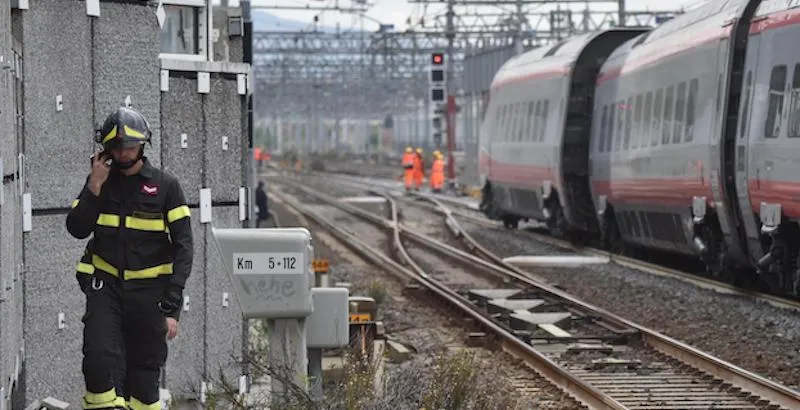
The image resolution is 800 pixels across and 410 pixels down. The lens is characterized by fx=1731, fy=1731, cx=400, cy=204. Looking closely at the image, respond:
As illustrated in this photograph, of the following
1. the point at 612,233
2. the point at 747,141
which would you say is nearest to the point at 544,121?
the point at 612,233

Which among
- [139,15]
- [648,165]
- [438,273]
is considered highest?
[139,15]

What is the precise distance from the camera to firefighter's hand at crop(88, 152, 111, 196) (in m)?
7.53

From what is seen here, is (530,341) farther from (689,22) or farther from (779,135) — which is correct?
(689,22)

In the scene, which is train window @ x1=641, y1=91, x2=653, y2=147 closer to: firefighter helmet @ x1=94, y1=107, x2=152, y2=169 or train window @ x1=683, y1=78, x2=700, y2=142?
train window @ x1=683, y1=78, x2=700, y2=142

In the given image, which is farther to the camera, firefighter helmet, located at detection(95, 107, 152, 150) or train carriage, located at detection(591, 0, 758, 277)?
train carriage, located at detection(591, 0, 758, 277)

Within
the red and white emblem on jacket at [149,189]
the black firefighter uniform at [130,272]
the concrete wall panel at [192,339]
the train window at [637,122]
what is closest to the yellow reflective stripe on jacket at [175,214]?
the black firefighter uniform at [130,272]

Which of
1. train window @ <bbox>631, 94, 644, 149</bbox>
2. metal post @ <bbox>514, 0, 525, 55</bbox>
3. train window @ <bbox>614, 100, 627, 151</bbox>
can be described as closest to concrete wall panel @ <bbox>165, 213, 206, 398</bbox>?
train window @ <bbox>631, 94, 644, 149</bbox>

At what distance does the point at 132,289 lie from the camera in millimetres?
7660

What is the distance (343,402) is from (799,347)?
657cm

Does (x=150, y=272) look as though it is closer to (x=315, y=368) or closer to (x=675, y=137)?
(x=315, y=368)

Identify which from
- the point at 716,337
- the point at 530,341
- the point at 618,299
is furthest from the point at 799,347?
the point at 618,299

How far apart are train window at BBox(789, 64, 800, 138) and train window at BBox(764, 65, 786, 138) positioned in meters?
0.24

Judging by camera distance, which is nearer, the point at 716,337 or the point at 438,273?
the point at 716,337

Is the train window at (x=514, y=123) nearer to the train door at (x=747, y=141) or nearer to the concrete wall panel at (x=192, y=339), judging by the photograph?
the train door at (x=747, y=141)
